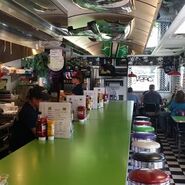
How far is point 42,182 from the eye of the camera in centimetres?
198

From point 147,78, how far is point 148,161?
39.0ft

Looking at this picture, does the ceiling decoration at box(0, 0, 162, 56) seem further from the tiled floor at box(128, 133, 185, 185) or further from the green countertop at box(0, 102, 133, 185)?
the tiled floor at box(128, 133, 185, 185)

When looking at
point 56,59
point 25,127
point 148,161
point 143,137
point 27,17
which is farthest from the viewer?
point 56,59

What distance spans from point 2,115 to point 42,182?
419 cm

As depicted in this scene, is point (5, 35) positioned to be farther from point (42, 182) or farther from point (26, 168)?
point (42, 182)

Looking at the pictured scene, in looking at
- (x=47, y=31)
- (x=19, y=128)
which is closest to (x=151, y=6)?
(x=47, y=31)

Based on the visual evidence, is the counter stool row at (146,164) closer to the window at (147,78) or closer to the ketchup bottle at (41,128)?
the ketchup bottle at (41,128)

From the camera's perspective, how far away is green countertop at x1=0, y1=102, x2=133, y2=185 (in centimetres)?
205

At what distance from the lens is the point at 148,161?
3.14 meters

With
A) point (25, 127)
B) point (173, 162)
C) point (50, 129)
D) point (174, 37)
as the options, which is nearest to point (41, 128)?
point (50, 129)

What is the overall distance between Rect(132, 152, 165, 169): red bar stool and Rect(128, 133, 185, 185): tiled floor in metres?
1.95

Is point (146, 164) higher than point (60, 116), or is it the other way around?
point (60, 116)

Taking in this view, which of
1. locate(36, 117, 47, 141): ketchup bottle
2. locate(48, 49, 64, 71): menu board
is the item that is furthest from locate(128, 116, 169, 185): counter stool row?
locate(48, 49, 64, 71): menu board

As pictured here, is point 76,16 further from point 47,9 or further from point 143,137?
point 47,9
